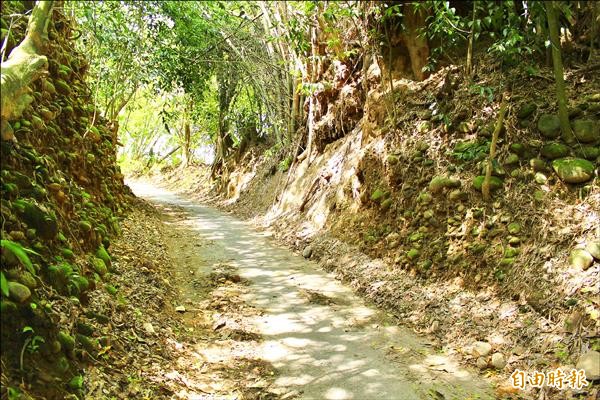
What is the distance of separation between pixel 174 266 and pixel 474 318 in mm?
4228

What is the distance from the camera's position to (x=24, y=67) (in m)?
2.98

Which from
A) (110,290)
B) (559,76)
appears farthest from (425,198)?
(110,290)

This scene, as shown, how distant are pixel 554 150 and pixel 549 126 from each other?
37 cm

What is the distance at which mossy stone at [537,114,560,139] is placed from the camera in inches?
187

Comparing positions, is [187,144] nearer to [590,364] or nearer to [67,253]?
[67,253]

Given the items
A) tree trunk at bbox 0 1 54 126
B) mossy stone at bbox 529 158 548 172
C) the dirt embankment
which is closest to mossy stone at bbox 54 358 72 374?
tree trunk at bbox 0 1 54 126

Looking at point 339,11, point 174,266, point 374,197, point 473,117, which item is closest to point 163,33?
point 339,11

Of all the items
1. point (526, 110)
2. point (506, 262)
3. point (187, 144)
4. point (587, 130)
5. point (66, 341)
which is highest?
point (187, 144)

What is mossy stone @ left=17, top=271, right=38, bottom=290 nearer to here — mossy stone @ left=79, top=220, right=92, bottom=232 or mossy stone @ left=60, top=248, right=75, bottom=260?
mossy stone @ left=60, top=248, right=75, bottom=260

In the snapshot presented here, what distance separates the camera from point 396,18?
7.12 meters

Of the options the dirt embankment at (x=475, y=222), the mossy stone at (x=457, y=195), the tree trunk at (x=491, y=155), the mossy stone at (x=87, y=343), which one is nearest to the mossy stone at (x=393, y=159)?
the dirt embankment at (x=475, y=222)

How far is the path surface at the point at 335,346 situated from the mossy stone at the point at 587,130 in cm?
272

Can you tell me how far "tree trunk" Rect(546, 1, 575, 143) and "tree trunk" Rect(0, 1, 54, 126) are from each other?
438 centimetres

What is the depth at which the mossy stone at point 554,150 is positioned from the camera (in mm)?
4547
